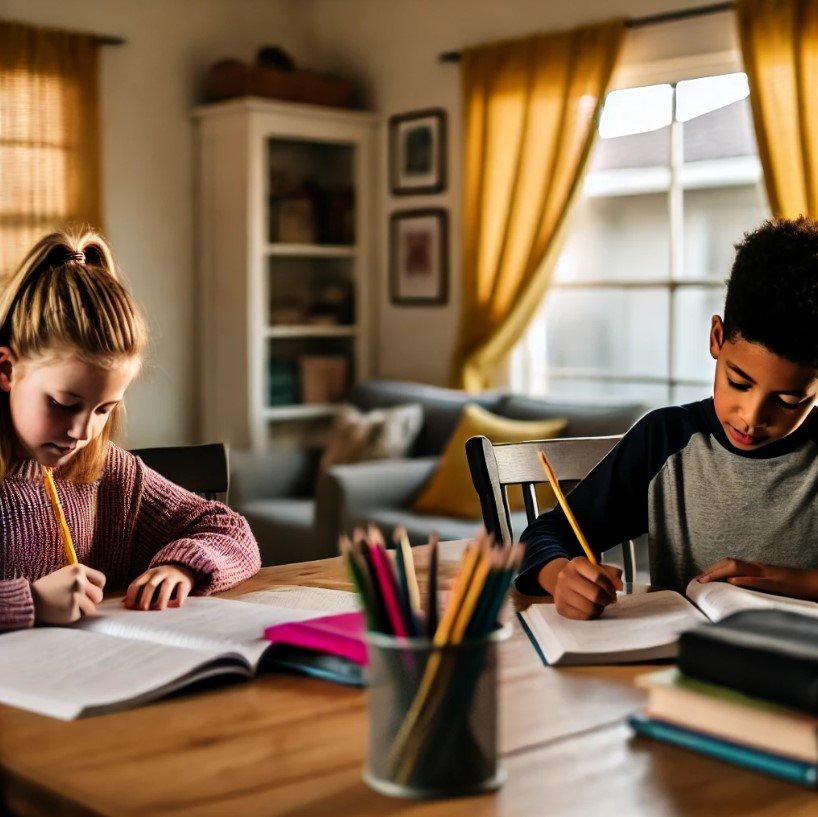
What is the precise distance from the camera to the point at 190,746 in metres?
0.96

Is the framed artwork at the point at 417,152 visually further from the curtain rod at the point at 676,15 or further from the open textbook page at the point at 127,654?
the open textbook page at the point at 127,654

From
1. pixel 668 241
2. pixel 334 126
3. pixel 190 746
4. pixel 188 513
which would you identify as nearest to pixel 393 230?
pixel 334 126

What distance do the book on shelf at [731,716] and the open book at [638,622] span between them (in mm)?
210

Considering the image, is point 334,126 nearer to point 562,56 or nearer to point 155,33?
point 155,33

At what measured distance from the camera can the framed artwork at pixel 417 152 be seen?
519cm

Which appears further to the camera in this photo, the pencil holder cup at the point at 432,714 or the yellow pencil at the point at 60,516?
the yellow pencil at the point at 60,516

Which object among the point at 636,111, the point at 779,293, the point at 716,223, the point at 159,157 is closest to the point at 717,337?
the point at 779,293

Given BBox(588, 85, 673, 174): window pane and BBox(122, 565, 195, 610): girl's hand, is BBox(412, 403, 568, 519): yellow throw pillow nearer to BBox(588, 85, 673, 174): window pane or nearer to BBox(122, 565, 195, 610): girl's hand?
BBox(588, 85, 673, 174): window pane

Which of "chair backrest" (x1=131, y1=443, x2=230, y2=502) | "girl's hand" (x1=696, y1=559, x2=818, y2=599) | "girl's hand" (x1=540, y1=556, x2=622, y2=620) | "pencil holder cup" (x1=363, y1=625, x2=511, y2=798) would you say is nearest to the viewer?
"pencil holder cup" (x1=363, y1=625, x2=511, y2=798)

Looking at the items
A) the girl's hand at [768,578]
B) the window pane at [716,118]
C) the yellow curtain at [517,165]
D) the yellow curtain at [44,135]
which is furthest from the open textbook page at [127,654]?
the yellow curtain at [44,135]

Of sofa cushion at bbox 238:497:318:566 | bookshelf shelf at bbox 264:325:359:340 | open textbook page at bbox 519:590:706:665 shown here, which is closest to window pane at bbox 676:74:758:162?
bookshelf shelf at bbox 264:325:359:340

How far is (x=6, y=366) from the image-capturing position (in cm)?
148

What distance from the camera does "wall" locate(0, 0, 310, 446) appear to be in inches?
200

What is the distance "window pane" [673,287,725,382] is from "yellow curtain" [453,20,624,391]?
56cm
